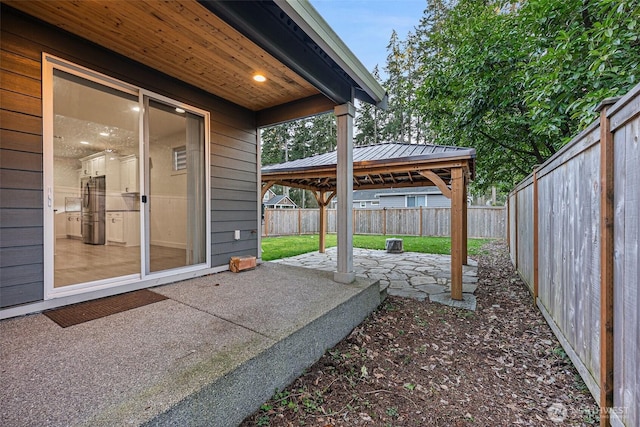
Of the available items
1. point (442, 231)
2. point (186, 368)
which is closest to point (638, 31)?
point (186, 368)

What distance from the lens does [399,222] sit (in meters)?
12.6

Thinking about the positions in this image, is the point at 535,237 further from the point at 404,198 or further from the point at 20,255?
the point at 404,198

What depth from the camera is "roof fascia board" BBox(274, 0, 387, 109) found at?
1.95 meters

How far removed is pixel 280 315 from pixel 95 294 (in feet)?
6.05

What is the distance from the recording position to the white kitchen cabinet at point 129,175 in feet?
9.97

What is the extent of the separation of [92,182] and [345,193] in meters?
2.75

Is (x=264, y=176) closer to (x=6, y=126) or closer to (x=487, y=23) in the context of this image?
(x=6, y=126)

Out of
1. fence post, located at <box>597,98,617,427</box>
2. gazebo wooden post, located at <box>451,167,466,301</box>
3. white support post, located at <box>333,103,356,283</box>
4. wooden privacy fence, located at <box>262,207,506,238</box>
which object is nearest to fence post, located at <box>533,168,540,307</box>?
gazebo wooden post, located at <box>451,167,466,301</box>

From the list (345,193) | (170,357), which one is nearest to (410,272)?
(345,193)

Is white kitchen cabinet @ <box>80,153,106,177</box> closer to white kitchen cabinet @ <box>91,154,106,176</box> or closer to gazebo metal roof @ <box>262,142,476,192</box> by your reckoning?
white kitchen cabinet @ <box>91,154,106,176</box>

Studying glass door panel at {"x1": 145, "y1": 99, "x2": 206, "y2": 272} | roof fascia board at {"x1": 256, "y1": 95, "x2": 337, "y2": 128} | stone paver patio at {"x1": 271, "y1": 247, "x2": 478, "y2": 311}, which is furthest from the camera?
stone paver patio at {"x1": 271, "y1": 247, "x2": 478, "y2": 311}

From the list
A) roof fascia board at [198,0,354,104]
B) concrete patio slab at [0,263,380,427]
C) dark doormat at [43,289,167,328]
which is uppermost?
roof fascia board at [198,0,354,104]

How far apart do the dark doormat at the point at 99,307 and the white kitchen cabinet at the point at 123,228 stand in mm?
579

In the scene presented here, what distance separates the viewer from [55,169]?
250 centimetres
